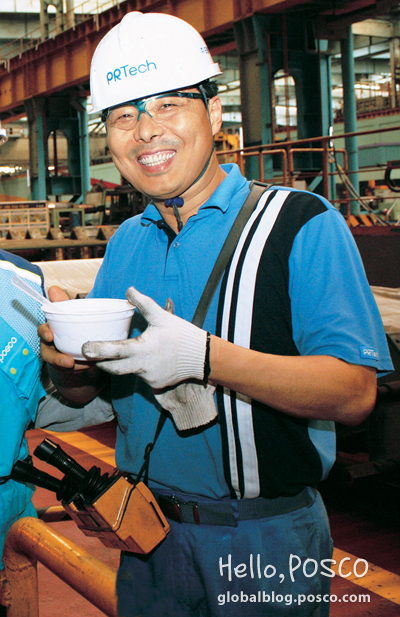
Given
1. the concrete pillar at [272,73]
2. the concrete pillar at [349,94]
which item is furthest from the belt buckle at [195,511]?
the concrete pillar at [349,94]

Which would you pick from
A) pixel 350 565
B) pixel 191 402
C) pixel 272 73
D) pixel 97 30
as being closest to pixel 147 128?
pixel 191 402

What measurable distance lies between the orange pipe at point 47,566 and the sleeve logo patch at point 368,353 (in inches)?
33.2

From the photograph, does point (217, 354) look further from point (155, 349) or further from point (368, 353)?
point (368, 353)

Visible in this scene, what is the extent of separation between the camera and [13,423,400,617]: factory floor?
318 cm

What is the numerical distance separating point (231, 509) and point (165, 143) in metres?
0.98

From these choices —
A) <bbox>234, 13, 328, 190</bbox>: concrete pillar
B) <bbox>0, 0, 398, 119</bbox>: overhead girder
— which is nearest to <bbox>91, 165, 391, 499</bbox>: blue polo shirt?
<bbox>234, 13, 328, 190</bbox>: concrete pillar

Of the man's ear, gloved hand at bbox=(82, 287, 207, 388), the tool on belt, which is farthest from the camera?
the man's ear

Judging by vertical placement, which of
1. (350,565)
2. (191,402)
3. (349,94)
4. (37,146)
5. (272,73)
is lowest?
(350,565)

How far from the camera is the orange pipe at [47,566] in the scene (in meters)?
1.57

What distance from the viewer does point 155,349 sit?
4.30 feet

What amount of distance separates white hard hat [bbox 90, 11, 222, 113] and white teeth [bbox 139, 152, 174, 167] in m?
0.16

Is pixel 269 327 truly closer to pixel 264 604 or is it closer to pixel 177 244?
pixel 177 244

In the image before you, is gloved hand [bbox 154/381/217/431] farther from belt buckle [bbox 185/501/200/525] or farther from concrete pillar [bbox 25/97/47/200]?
concrete pillar [bbox 25/97/47/200]

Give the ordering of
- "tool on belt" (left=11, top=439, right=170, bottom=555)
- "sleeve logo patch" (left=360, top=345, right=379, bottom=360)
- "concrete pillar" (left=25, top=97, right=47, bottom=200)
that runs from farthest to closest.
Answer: "concrete pillar" (left=25, top=97, right=47, bottom=200), "tool on belt" (left=11, top=439, right=170, bottom=555), "sleeve logo patch" (left=360, top=345, right=379, bottom=360)
